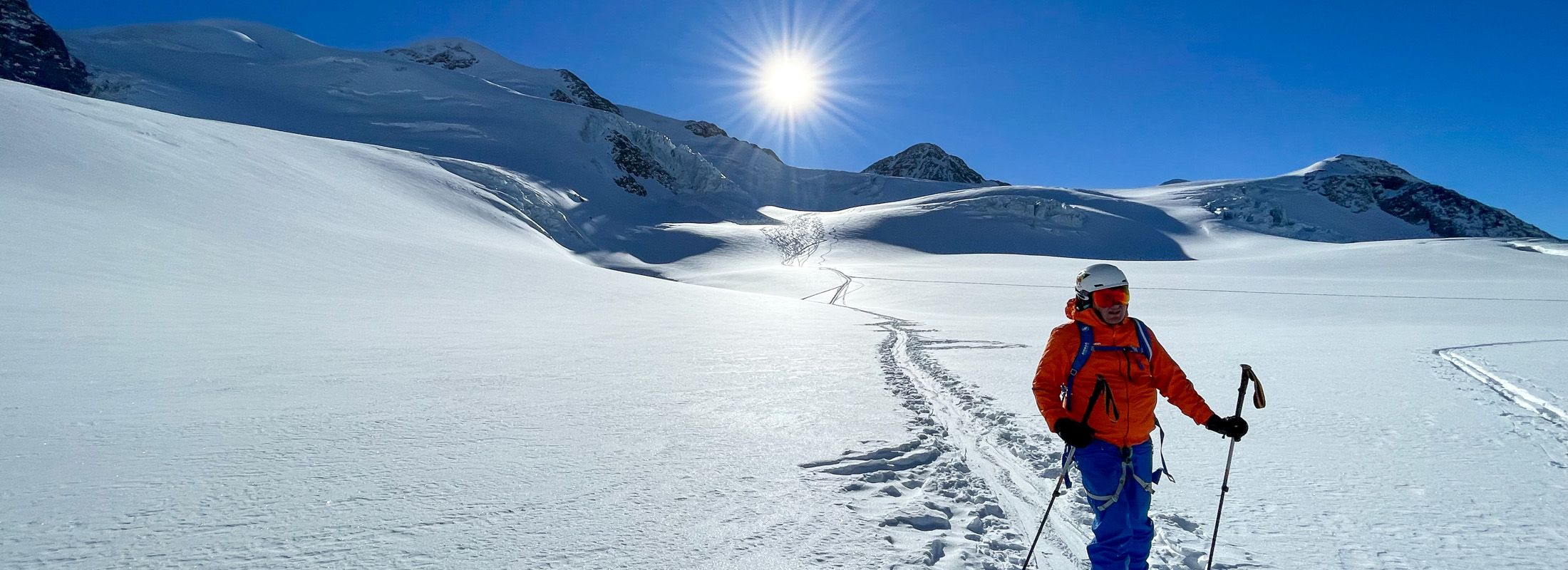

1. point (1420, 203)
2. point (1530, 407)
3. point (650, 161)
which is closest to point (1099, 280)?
point (1530, 407)

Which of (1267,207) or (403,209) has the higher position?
(1267,207)

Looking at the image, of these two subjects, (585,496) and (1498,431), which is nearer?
(585,496)

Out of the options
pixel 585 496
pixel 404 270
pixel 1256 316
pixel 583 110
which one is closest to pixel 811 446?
pixel 585 496

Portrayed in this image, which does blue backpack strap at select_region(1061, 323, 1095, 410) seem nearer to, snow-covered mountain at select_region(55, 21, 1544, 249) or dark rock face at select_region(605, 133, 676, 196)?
snow-covered mountain at select_region(55, 21, 1544, 249)

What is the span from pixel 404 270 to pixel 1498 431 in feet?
64.6

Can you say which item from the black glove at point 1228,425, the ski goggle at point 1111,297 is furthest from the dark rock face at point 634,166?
the black glove at point 1228,425

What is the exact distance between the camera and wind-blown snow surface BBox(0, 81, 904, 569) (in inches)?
130

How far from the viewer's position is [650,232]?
62.1 meters

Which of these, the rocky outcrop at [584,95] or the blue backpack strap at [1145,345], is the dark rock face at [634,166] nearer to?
the rocky outcrop at [584,95]

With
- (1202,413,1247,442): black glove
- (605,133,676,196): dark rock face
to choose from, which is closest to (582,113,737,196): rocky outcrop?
(605,133,676,196): dark rock face

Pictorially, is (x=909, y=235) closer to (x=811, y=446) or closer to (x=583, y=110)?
(x=583, y=110)

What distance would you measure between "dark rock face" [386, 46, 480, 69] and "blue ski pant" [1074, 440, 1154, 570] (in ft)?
549

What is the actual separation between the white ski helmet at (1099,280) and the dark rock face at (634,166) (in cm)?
7585

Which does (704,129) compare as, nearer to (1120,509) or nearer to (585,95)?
(585,95)
